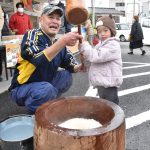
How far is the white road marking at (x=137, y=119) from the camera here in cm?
429

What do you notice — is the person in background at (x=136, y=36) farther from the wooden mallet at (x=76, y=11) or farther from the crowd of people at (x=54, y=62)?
the wooden mallet at (x=76, y=11)

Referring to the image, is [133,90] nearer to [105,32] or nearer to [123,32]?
[105,32]

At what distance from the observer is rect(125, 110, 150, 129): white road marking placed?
429 centimetres

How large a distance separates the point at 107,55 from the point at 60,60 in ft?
1.84

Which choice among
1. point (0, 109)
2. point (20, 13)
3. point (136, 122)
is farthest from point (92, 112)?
point (20, 13)

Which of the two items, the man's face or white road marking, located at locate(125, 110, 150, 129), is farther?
white road marking, located at locate(125, 110, 150, 129)

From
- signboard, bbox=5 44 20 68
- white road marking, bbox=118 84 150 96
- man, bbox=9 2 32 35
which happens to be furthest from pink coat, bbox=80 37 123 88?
man, bbox=9 2 32 35

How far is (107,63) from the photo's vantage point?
3600mm

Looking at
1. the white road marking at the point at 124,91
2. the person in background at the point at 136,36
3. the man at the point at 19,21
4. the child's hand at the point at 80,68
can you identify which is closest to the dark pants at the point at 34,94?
the child's hand at the point at 80,68

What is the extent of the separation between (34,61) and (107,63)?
996 millimetres

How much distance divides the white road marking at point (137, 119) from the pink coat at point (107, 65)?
941mm

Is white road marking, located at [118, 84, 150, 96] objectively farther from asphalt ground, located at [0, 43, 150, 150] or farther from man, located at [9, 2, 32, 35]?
man, located at [9, 2, 32, 35]

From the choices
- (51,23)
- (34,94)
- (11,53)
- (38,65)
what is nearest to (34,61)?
(38,65)

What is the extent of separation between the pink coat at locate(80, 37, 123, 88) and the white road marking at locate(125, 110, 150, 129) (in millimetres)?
941
